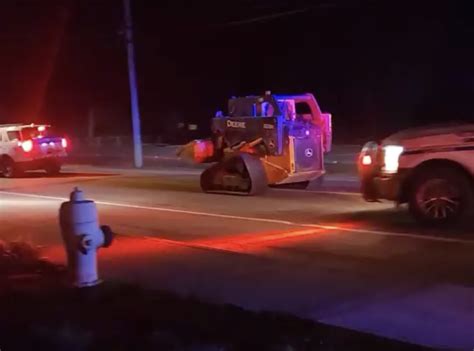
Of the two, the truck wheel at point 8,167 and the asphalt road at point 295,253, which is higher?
the truck wheel at point 8,167

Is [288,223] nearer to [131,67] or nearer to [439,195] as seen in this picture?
[439,195]

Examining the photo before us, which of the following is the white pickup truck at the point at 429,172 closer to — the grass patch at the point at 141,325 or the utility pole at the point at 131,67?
the grass patch at the point at 141,325

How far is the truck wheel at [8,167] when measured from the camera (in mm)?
25969

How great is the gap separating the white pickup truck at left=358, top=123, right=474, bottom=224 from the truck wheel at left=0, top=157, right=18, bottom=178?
15682 mm

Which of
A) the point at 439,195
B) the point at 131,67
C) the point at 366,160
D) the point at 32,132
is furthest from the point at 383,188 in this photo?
the point at 131,67

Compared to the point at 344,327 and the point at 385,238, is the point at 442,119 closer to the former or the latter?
the point at 385,238

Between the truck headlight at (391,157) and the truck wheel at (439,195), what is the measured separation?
432 millimetres

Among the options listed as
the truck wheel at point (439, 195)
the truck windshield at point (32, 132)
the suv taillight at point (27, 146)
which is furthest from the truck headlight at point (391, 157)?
the truck windshield at point (32, 132)

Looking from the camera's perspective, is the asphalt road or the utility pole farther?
the utility pole

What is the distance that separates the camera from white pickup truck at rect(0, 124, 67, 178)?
25719mm

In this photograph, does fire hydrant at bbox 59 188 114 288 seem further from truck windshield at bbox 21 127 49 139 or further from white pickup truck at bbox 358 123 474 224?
truck windshield at bbox 21 127 49 139

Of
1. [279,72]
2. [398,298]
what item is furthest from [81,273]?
[279,72]

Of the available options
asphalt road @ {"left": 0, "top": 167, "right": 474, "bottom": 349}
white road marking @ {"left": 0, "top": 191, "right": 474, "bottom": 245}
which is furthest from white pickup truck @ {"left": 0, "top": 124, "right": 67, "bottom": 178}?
white road marking @ {"left": 0, "top": 191, "right": 474, "bottom": 245}

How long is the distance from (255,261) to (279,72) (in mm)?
39260
